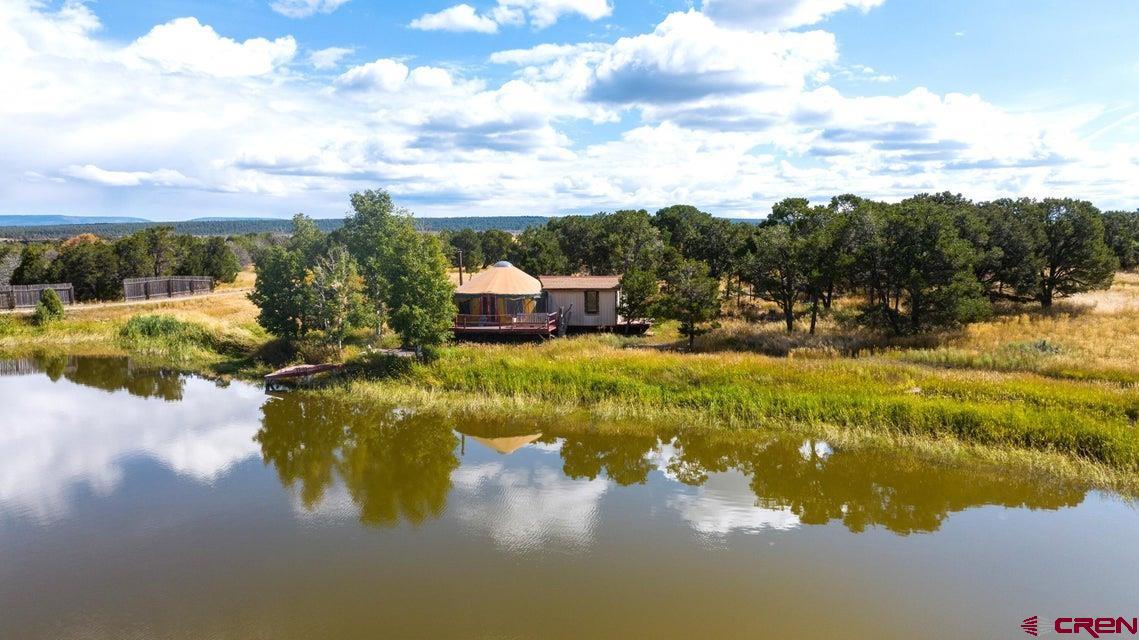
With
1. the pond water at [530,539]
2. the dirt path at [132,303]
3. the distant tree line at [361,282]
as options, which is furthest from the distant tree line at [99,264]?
the pond water at [530,539]

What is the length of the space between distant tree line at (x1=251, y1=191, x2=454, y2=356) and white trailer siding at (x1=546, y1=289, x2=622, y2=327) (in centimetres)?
803

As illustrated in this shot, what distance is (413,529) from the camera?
1416 cm

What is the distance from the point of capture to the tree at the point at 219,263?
56406 mm

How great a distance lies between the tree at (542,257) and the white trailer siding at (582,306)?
61.7ft

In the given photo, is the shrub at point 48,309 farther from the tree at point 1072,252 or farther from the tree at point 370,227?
the tree at point 1072,252

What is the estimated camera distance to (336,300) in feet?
100

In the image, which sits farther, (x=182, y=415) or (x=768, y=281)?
(x=768, y=281)

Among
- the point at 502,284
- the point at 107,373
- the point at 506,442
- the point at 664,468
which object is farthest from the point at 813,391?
the point at 107,373

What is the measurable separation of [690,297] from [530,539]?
64.5 ft

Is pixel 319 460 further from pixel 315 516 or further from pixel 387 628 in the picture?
pixel 387 628

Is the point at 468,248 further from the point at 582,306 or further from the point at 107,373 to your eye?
the point at 107,373

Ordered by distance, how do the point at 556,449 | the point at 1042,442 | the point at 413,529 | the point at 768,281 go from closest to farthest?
the point at 413,529 → the point at 1042,442 → the point at 556,449 → the point at 768,281

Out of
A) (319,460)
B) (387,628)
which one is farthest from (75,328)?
(387,628)

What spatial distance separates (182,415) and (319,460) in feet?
27.6
